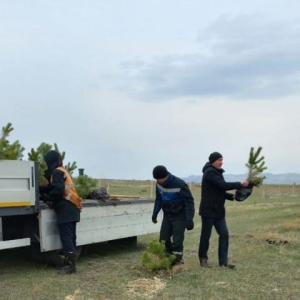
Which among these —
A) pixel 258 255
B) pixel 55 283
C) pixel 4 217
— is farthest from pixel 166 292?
pixel 258 255

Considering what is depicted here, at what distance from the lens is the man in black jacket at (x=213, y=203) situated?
700cm

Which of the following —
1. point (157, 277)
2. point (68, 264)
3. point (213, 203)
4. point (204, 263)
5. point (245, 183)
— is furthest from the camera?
point (204, 263)

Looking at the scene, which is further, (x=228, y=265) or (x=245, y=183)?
(x=228, y=265)

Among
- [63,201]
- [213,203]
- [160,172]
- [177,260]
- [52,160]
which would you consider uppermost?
[52,160]

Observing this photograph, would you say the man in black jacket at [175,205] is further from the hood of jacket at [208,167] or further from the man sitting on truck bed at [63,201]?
the man sitting on truck bed at [63,201]

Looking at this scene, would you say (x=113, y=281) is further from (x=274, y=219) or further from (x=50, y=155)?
(x=274, y=219)

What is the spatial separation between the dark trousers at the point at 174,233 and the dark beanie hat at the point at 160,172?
0.63 m

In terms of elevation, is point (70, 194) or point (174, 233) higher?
point (70, 194)

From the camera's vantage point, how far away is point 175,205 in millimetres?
6992

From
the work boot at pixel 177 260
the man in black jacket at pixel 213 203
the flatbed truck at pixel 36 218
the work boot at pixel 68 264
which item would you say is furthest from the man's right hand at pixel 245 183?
the work boot at pixel 68 264

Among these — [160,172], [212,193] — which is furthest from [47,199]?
[212,193]

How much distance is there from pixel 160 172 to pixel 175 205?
20.8 inches

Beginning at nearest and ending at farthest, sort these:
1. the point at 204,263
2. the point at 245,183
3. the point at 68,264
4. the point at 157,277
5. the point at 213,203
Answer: the point at 157,277
the point at 68,264
the point at 245,183
the point at 213,203
the point at 204,263

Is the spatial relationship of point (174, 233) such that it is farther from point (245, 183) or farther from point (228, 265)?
point (245, 183)
